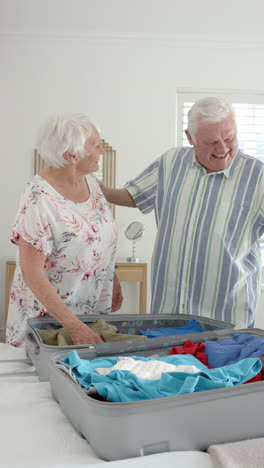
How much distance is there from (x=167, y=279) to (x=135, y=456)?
1133 mm

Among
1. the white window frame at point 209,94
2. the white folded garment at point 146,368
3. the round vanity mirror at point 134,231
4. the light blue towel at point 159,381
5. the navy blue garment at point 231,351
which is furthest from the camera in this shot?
the white window frame at point 209,94

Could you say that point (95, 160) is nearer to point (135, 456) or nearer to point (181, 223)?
point (181, 223)

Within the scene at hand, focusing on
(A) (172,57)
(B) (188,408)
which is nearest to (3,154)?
(A) (172,57)

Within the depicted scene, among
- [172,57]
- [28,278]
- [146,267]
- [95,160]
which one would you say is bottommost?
[146,267]

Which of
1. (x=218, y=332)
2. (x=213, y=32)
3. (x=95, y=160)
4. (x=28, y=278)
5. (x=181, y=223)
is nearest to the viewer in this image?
(x=218, y=332)

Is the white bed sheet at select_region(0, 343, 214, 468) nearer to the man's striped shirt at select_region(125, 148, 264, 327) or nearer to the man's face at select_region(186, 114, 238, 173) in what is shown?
the man's striped shirt at select_region(125, 148, 264, 327)

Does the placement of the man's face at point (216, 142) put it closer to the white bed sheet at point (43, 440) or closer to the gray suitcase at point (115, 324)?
the gray suitcase at point (115, 324)

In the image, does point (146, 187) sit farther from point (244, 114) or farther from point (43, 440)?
point (244, 114)

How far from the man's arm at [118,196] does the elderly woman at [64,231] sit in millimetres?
230

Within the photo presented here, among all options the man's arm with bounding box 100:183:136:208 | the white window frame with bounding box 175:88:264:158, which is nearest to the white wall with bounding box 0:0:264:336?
the white window frame with bounding box 175:88:264:158

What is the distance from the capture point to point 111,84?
15.9ft

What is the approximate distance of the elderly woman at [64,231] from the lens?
1467 mm

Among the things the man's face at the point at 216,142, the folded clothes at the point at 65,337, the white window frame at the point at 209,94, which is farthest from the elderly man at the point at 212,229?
the white window frame at the point at 209,94

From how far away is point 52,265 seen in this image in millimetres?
1559
